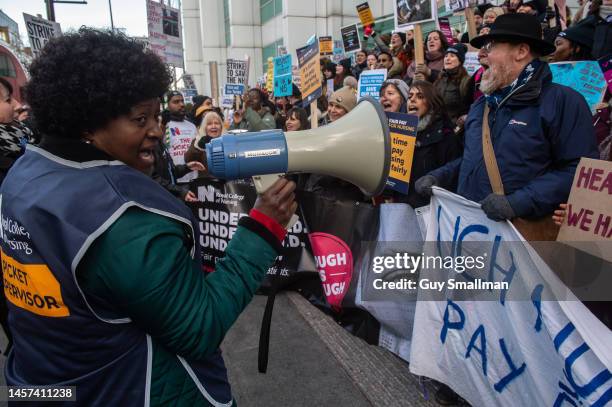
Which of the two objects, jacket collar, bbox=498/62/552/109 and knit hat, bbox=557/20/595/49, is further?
knit hat, bbox=557/20/595/49

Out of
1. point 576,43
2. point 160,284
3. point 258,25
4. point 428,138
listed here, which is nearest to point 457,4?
point 576,43

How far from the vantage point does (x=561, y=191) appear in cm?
198

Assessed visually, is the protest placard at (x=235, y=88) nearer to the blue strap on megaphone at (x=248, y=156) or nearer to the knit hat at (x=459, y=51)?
the knit hat at (x=459, y=51)

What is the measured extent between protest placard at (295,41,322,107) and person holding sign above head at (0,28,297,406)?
3.60 metres

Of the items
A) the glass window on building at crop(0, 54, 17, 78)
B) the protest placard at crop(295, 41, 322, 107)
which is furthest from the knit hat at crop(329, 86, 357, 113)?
the glass window on building at crop(0, 54, 17, 78)

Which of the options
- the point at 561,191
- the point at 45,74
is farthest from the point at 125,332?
the point at 561,191

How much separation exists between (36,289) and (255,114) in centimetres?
607

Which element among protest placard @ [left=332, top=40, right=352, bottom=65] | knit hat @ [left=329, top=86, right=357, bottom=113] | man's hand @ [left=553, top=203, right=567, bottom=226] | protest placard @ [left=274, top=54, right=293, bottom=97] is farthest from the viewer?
protest placard @ [left=332, top=40, right=352, bottom=65]

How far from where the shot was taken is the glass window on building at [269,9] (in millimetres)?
22361

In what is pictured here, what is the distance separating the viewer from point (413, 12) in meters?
4.38

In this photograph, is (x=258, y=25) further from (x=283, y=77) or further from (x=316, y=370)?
(x=316, y=370)

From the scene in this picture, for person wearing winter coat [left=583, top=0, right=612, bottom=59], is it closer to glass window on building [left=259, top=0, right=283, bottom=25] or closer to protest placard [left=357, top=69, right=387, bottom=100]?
protest placard [left=357, top=69, right=387, bottom=100]

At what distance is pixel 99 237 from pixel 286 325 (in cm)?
262

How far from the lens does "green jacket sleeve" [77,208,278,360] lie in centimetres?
86
